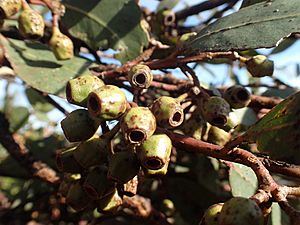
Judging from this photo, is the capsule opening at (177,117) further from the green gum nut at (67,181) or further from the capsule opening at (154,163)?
the green gum nut at (67,181)

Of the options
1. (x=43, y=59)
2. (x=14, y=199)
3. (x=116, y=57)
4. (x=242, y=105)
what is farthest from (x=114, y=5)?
(x=14, y=199)

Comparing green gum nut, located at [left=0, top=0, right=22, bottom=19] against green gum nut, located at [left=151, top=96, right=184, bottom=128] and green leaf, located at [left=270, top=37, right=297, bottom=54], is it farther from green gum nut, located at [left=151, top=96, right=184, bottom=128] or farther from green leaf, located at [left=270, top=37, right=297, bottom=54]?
green leaf, located at [left=270, top=37, right=297, bottom=54]

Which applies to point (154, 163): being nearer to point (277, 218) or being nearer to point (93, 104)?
point (93, 104)

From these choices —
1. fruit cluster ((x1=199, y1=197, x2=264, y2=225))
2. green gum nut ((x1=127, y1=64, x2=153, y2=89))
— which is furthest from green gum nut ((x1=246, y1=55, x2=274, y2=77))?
fruit cluster ((x1=199, y1=197, x2=264, y2=225))

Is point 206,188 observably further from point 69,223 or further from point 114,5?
point 114,5

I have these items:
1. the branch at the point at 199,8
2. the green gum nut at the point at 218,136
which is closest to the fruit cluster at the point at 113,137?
the green gum nut at the point at 218,136

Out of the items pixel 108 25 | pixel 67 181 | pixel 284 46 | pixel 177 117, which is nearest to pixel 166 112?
pixel 177 117
